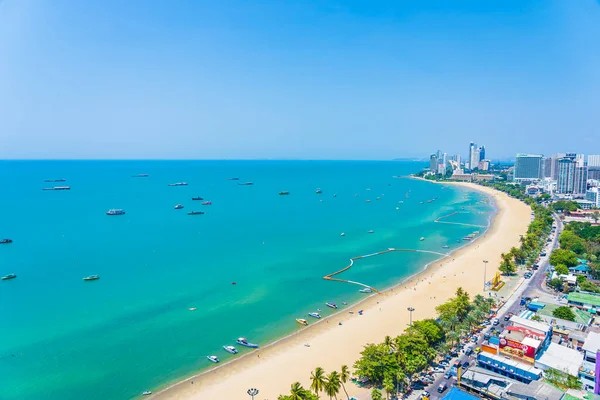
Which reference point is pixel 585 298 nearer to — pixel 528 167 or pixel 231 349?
pixel 231 349

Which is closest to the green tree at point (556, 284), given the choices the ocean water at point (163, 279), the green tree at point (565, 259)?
the green tree at point (565, 259)

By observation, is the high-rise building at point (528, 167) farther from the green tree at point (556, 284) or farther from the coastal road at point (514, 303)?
the green tree at point (556, 284)

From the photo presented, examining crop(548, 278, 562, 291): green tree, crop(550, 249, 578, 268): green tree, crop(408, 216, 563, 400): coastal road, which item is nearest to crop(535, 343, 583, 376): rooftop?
crop(408, 216, 563, 400): coastal road

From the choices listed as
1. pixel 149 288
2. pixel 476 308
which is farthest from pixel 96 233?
pixel 476 308

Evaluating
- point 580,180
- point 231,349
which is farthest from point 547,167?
point 231,349

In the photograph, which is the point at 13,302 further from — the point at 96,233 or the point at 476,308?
the point at 476,308
